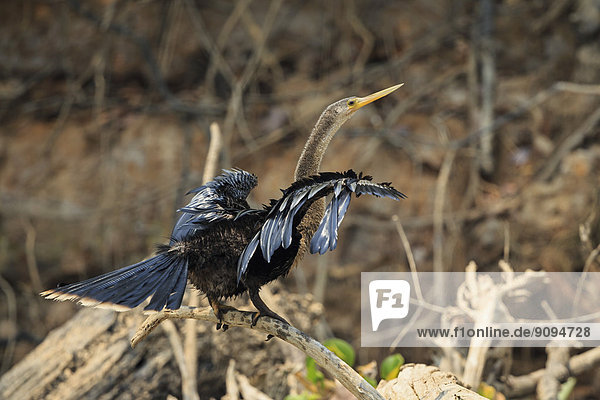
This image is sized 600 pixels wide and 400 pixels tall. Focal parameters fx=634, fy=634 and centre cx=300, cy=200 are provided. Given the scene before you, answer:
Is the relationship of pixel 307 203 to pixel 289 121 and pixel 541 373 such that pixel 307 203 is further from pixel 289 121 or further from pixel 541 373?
pixel 289 121

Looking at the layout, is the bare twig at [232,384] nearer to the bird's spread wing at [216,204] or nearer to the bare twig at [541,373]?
Result: the bird's spread wing at [216,204]

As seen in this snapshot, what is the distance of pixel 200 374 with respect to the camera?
263 cm

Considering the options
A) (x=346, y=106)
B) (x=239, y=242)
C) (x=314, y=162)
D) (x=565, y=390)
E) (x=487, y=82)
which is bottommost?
(x=565, y=390)

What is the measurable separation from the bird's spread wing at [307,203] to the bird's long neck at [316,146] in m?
0.21

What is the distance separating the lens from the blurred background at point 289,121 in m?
4.12

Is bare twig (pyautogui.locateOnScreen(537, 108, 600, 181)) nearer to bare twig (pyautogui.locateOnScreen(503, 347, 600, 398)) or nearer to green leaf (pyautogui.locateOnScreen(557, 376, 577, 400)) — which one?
bare twig (pyautogui.locateOnScreen(503, 347, 600, 398))

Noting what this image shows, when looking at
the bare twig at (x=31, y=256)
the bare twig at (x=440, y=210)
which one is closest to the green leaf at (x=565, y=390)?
the bare twig at (x=440, y=210)

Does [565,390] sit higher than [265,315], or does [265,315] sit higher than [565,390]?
[265,315]

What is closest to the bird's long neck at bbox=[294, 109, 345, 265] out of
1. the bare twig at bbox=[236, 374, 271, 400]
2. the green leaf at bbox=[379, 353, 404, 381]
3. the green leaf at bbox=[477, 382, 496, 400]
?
the green leaf at bbox=[379, 353, 404, 381]

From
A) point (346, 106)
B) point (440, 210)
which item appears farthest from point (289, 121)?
point (346, 106)

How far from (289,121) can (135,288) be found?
2.85 meters

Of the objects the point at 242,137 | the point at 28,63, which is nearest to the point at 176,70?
the point at 242,137

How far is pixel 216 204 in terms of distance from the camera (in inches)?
72.1

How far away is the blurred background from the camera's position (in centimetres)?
412
